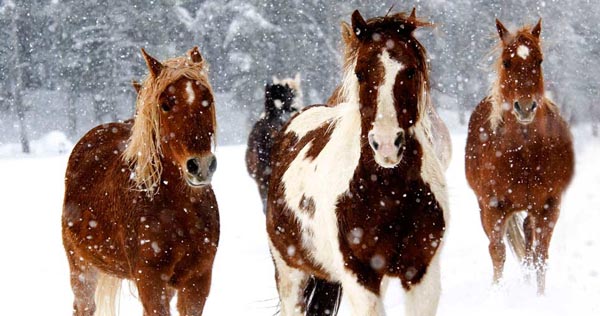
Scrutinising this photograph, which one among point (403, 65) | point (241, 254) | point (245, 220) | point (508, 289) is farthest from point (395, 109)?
point (245, 220)

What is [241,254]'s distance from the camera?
31.0 ft

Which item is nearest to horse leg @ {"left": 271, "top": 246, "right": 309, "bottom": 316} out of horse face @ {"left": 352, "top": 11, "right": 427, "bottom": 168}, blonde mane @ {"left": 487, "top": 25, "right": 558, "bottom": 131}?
horse face @ {"left": 352, "top": 11, "right": 427, "bottom": 168}

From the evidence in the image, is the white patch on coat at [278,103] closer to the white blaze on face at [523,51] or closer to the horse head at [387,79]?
the white blaze on face at [523,51]

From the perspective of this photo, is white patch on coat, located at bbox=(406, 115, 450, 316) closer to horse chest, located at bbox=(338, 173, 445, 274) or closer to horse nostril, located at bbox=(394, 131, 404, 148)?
horse chest, located at bbox=(338, 173, 445, 274)

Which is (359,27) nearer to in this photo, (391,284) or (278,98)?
(391,284)

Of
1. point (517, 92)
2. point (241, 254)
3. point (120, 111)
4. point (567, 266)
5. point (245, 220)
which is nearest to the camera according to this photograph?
point (517, 92)

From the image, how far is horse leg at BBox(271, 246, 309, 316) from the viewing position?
5.08m

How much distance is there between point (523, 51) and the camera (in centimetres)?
636

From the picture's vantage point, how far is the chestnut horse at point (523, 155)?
636 cm

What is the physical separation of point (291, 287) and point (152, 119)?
1653 mm

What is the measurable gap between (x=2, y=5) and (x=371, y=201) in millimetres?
35331

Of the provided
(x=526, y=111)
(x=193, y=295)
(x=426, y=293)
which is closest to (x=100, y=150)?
(x=193, y=295)

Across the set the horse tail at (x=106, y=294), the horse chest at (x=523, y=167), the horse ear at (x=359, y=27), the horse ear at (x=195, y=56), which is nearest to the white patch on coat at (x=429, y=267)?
the horse ear at (x=359, y=27)

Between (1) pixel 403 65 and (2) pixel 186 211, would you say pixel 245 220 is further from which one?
(1) pixel 403 65
